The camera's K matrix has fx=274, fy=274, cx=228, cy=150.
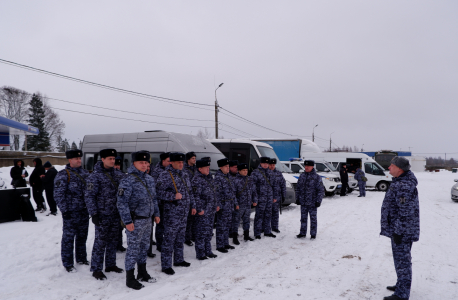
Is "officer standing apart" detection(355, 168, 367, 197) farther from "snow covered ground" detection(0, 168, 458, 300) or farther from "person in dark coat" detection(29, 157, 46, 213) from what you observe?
"person in dark coat" detection(29, 157, 46, 213)

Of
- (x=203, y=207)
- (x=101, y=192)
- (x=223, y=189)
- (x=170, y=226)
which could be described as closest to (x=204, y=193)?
(x=203, y=207)

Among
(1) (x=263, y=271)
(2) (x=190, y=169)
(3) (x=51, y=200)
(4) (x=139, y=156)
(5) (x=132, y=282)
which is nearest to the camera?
(5) (x=132, y=282)

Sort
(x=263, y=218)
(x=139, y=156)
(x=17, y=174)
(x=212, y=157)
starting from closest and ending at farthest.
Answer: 1. (x=139, y=156)
2. (x=263, y=218)
3. (x=212, y=157)
4. (x=17, y=174)

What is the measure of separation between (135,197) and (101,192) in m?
0.67

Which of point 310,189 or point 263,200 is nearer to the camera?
point 310,189

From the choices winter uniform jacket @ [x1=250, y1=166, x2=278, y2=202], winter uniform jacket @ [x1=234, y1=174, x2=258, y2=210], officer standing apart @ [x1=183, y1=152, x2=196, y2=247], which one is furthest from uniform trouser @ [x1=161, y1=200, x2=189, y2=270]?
winter uniform jacket @ [x1=250, y1=166, x2=278, y2=202]

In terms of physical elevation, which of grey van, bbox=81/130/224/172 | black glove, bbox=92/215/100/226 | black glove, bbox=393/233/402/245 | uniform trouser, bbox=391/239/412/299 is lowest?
uniform trouser, bbox=391/239/412/299

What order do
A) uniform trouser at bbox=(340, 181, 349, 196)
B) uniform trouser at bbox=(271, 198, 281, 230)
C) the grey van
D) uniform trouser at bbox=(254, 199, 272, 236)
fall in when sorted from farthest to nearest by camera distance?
uniform trouser at bbox=(340, 181, 349, 196)
the grey van
uniform trouser at bbox=(271, 198, 281, 230)
uniform trouser at bbox=(254, 199, 272, 236)

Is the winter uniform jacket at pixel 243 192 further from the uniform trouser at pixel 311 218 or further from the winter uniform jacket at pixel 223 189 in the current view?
the uniform trouser at pixel 311 218

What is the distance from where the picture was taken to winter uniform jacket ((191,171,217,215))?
17.3 feet

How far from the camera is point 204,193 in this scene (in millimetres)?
5312

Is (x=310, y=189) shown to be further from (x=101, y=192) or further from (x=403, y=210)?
(x=101, y=192)

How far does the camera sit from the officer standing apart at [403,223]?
351cm

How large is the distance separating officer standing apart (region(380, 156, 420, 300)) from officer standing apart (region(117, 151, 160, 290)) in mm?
3364
